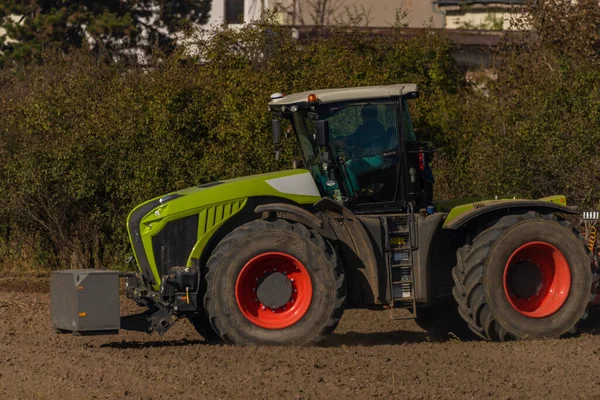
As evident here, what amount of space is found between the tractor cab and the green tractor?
10 mm

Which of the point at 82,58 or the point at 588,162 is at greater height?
the point at 82,58

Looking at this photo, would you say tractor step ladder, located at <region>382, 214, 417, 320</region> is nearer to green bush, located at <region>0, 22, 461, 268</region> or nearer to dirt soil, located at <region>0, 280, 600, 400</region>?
dirt soil, located at <region>0, 280, 600, 400</region>

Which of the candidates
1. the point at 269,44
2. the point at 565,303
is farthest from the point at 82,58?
the point at 565,303

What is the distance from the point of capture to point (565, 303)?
31.9ft

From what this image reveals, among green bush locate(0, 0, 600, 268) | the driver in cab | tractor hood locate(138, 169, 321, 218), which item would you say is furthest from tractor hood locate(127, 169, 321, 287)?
green bush locate(0, 0, 600, 268)

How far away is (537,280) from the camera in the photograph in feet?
32.4

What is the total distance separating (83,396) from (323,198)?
128 inches

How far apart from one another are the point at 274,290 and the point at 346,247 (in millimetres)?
826

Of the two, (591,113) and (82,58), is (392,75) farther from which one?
(82,58)

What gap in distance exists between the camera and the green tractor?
924 cm

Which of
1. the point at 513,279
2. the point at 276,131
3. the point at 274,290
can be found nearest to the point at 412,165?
the point at 276,131

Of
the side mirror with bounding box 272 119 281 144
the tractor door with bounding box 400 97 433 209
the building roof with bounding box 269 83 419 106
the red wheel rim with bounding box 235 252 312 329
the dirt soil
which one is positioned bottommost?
the dirt soil

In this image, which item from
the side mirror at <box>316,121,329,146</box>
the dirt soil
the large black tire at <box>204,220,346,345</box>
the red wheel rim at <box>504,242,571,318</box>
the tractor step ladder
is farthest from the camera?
the red wheel rim at <box>504,242,571,318</box>

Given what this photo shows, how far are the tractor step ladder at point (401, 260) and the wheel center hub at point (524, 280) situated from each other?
108cm
